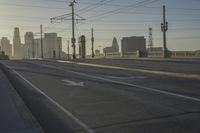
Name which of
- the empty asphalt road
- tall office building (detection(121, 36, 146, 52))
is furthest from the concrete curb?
tall office building (detection(121, 36, 146, 52))

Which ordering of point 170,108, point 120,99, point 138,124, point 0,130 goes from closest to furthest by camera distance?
point 0,130 < point 138,124 < point 170,108 < point 120,99

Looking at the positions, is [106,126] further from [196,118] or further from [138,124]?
[196,118]

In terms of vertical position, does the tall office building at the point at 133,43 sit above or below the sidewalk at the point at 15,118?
above

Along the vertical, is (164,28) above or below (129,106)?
above

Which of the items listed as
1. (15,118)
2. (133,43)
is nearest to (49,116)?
(15,118)

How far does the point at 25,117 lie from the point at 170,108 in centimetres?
416

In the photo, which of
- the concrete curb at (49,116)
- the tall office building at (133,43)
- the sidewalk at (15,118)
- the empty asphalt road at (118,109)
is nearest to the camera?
the sidewalk at (15,118)

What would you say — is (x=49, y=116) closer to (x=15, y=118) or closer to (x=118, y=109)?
(x=15, y=118)

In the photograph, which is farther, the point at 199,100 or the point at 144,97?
the point at 144,97

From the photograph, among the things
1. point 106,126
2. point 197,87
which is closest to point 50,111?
point 106,126

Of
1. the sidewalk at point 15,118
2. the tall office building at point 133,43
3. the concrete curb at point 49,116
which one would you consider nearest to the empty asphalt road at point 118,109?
the concrete curb at point 49,116

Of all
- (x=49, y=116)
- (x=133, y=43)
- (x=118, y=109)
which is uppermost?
(x=133, y=43)

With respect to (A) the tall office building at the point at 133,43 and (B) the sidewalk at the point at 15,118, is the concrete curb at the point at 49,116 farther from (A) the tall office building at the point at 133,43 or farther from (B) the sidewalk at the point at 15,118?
(A) the tall office building at the point at 133,43

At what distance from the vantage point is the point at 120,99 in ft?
56.3
